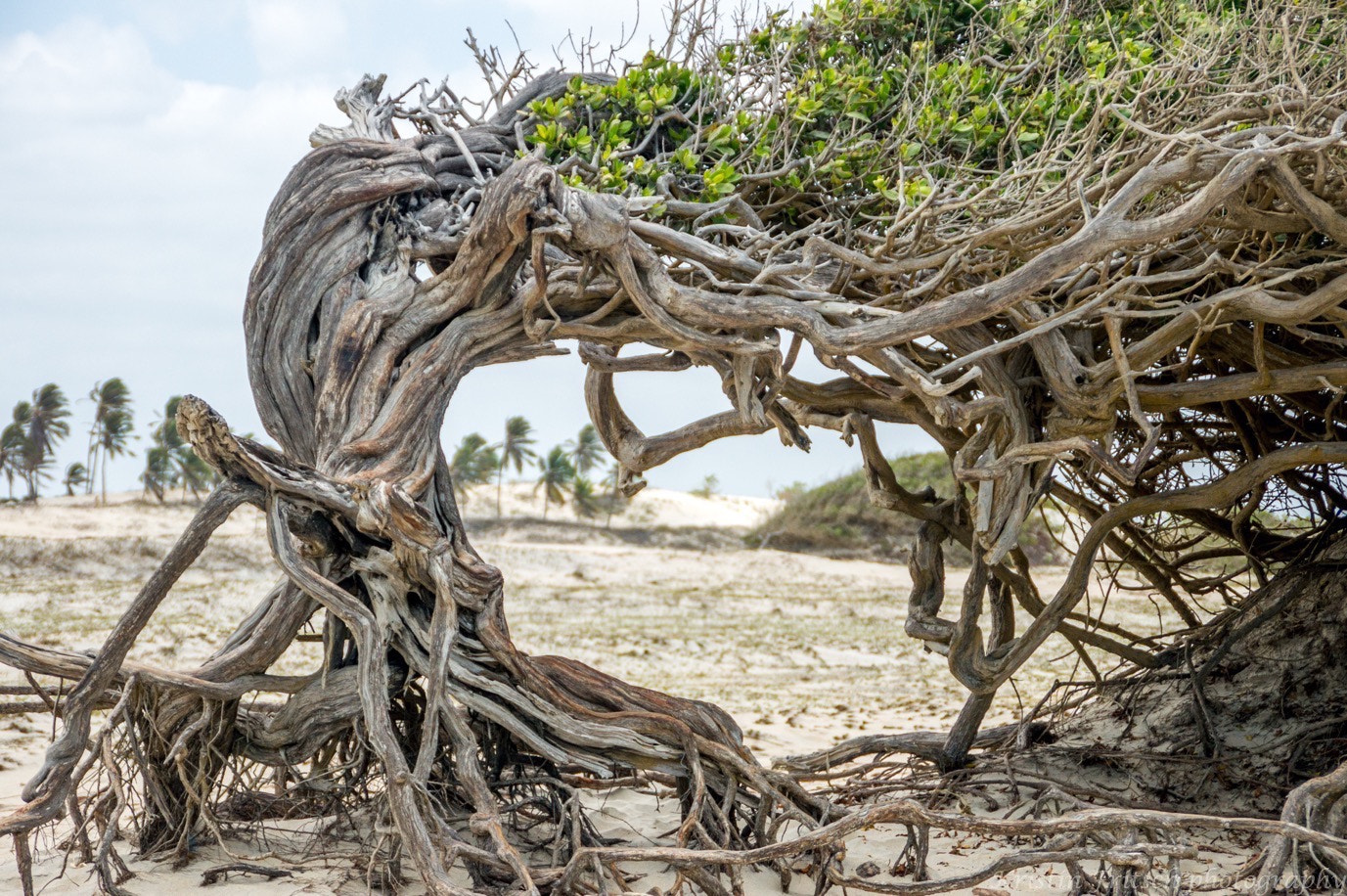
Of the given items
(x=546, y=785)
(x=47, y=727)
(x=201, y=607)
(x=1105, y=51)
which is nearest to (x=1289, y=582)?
(x=1105, y=51)

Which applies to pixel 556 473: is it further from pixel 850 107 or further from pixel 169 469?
pixel 850 107

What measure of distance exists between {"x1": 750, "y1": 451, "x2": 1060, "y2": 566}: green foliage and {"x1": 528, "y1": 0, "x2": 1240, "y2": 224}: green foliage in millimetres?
23997

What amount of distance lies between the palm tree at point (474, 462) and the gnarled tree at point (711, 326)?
37213 millimetres

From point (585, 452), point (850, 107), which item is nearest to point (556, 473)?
Answer: point (585, 452)

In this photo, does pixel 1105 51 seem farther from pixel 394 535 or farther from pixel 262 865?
pixel 262 865

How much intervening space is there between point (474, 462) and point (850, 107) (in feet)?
128

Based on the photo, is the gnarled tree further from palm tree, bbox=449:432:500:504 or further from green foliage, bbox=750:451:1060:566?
palm tree, bbox=449:432:500:504

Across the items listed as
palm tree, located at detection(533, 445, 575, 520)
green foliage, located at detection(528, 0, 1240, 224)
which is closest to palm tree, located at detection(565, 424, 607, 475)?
palm tree, located at detection(533, 445, 575, 520)

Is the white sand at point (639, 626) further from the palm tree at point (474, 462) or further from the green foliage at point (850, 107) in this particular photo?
the palm tree at point (474, 462)

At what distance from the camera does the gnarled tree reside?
4453mm

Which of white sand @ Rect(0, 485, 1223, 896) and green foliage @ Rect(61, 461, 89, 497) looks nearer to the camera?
white sand @ Rect(0, 485, 1223, 896)

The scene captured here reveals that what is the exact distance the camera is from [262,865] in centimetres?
481

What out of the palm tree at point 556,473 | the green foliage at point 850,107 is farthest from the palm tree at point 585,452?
the green foliage at point 850,107

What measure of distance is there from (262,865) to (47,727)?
14.9 feet
